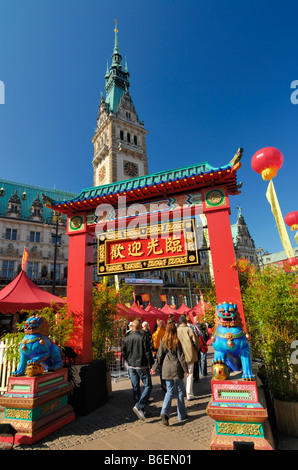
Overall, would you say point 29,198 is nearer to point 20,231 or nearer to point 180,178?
point 20,231

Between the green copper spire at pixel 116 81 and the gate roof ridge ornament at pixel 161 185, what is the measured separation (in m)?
39.7

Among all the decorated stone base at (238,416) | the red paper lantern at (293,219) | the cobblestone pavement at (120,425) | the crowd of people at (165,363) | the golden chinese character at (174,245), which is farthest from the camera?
the red paper lantern at (293,219)

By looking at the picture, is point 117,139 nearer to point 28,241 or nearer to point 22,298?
point 28,241

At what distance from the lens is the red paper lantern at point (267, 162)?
18.7ft

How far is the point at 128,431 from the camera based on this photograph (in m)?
4.37

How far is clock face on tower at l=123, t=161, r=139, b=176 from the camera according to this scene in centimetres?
3622

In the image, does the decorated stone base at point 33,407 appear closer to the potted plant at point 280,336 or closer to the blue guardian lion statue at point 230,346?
the blue guardian lion statue at point 230,346

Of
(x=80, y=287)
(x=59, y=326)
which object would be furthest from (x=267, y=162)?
(x=59, y=326)

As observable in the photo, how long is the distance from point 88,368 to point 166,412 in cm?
206

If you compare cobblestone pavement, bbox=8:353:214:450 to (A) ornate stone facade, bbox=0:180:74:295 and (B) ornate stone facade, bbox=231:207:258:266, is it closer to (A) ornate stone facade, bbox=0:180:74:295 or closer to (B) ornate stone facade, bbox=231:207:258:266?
(A) ornate stone facade, bbox=0:180:74:295

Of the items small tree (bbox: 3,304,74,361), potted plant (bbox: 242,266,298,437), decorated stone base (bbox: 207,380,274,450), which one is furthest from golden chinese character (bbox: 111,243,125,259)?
decorated stone base (bbox: 207,380,274,450)

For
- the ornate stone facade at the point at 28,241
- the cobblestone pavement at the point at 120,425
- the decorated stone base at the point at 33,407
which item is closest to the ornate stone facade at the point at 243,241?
the ornate stone facade at the point at 28,241

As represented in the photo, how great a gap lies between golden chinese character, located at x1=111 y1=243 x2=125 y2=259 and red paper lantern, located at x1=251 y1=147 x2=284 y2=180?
3.91 m

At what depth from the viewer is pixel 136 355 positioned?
5.35 meters
